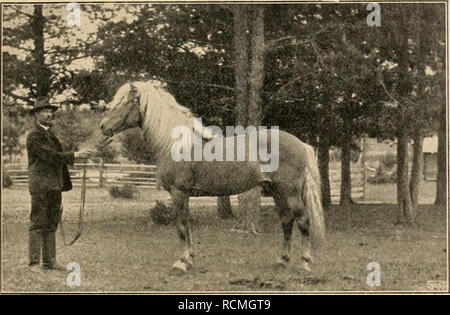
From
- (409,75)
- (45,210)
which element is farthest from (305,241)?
(409,75)

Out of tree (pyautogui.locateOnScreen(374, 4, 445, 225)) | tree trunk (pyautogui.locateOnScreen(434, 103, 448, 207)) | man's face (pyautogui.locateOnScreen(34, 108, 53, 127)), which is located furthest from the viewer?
tree trunk (pyautogui.locateOnScreen(434, 103, 448, 207))

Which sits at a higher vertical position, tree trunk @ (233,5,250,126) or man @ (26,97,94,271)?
tree trunk @ (233,5,250,126)

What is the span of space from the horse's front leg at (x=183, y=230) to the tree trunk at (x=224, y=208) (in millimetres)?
2843

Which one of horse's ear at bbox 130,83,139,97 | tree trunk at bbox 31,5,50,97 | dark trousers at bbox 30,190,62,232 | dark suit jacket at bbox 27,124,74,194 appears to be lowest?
dark trousers at bbox 30,190,62,232

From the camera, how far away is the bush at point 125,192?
9.73 meters

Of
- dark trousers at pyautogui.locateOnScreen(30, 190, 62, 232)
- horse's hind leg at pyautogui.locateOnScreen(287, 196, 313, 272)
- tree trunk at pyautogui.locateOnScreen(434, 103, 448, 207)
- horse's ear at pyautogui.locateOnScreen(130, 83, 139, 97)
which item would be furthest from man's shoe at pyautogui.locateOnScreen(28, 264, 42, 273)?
tree trunk at pyautogui.locateOnScreen(434, 103, 448, 207)

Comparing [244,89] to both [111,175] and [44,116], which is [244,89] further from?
[111,175]

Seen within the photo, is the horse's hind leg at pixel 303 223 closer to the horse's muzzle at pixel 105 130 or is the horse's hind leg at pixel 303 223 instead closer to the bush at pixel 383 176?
the horse's muzzle at pixel 105 130

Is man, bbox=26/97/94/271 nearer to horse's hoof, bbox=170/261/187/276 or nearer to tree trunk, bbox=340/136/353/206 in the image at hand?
horse's hoof, bbox=170/261/187/276

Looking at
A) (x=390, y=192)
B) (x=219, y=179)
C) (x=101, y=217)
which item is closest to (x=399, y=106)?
(x=219, y=179)

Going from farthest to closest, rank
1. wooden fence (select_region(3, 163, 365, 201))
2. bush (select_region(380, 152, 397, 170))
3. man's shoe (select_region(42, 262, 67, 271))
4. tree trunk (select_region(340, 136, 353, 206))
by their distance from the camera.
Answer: bush (select_region(380, 152, 397, 170))
tree trunk (select_region(340, 136, 353, 206))
wooden fence (select_region(3, 163, 365, 201))
man's shoe (select_region(42, 262, 67, 271))

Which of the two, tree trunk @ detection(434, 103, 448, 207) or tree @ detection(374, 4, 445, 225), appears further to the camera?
tree trunk @ detection(434, 103, 448, 207)

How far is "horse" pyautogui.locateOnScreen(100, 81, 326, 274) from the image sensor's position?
246 inches

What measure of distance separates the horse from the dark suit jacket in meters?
0.66
